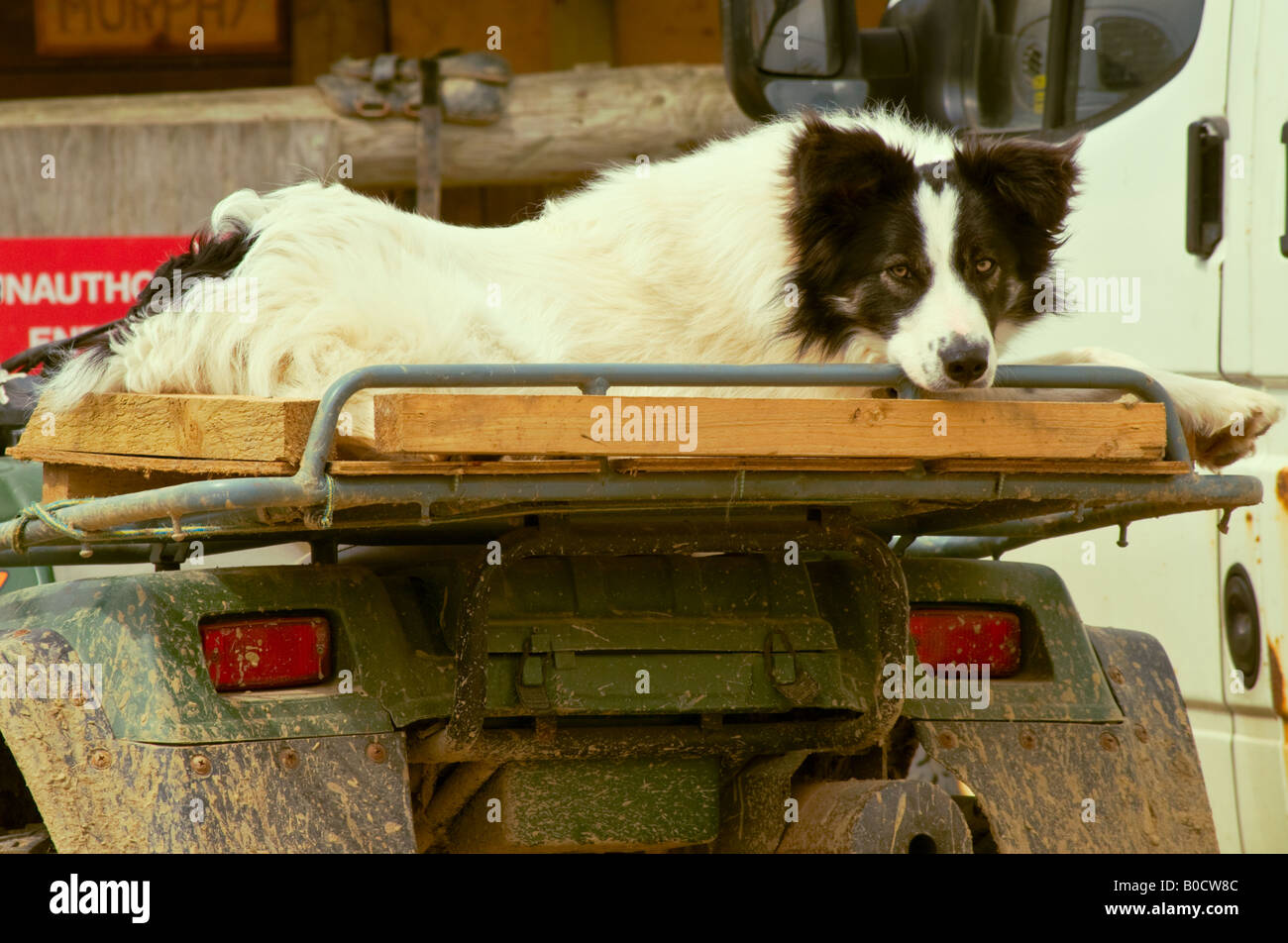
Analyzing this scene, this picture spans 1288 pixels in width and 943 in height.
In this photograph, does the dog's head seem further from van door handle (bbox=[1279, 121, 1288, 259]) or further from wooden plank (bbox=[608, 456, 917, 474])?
wooden plank (bbox=[608, 456, 917, 474])

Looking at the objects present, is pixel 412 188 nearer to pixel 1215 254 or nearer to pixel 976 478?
pixel 1215 254

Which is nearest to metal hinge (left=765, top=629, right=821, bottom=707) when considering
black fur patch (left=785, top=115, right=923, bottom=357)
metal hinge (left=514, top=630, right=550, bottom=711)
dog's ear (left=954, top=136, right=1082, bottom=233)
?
metal hinge (left=514, top=630, right=550, bottom=711)

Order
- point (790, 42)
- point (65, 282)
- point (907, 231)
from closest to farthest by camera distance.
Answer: point (907, 231)
point (790, 42)
point (65, 282)

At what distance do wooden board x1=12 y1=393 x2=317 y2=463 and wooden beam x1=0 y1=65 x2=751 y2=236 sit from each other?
5.42 metres

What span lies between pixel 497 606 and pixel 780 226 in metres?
1.15

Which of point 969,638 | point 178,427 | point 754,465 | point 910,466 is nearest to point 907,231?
point 969,638

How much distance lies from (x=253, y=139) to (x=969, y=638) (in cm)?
601

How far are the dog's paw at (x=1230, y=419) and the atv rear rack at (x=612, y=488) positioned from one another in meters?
0.18

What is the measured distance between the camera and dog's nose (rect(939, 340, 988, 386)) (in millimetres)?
2928

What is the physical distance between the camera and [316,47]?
917 centimetres

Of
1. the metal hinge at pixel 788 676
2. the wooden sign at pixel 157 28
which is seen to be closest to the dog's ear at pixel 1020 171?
the metal hinge at pixel 788 676

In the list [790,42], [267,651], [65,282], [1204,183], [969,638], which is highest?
[790,42]

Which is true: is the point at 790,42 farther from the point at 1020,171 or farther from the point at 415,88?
the point at 415,88

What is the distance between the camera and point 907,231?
3.25m
